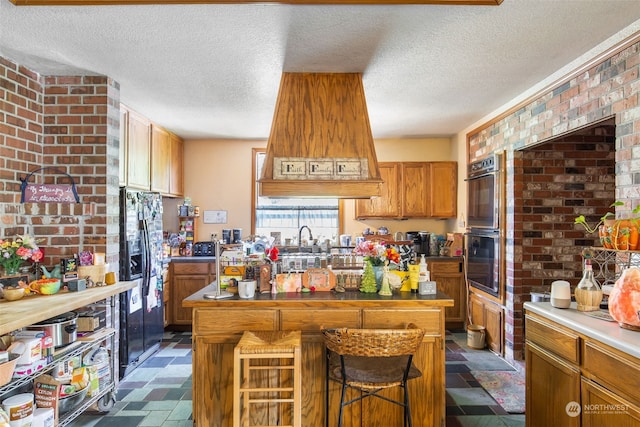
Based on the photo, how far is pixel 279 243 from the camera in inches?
210

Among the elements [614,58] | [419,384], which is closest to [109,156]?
[419,384]

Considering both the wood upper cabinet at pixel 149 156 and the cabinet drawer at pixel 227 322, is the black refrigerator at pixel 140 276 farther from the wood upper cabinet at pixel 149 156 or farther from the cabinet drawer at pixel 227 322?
the cabinet drawer at pixel 227 322

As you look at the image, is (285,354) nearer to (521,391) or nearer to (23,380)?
(23,380)

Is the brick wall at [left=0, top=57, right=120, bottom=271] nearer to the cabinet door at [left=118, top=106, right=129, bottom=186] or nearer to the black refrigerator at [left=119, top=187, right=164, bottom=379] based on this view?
the black refrigerator at [left=119, top=187, right=164, bottom=379]

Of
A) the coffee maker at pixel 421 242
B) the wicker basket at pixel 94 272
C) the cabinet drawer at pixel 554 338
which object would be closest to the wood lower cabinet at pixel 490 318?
the coffee maker at pixel 421 242

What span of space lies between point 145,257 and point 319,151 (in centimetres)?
221

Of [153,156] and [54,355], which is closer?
[54,355]

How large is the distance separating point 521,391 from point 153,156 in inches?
175

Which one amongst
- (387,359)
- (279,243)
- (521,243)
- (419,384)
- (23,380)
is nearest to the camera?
(23,380)

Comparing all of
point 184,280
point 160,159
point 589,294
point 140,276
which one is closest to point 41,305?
point 140,276

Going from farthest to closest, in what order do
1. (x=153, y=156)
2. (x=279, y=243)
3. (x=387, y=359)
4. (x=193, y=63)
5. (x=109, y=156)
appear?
(x=279, y=243), (x=153, y=156), (x=109, y=156), (x=193, y=63), (x=387, y=359)

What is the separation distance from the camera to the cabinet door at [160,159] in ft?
14.8

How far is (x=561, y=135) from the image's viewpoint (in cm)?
299

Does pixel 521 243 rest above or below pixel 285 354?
above
